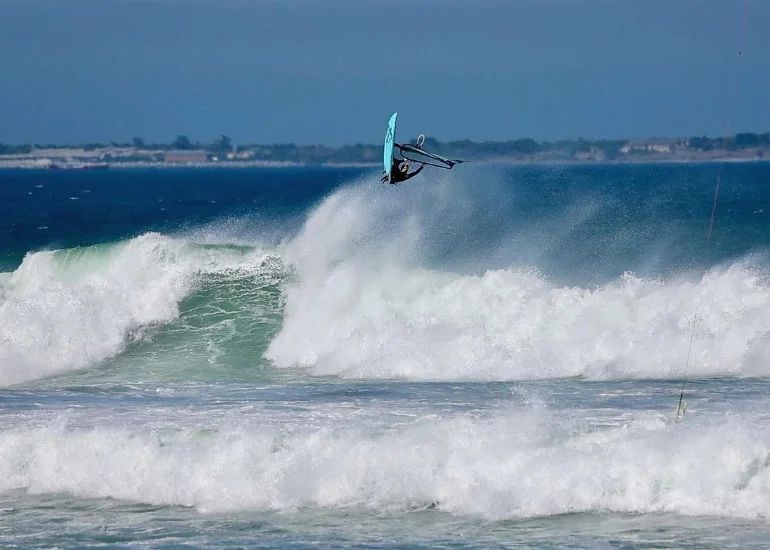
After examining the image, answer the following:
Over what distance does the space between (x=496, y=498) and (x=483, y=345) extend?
852 centimetres

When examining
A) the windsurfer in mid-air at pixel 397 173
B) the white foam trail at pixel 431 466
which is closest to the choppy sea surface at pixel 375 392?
the white foam trail at pixel 431 466

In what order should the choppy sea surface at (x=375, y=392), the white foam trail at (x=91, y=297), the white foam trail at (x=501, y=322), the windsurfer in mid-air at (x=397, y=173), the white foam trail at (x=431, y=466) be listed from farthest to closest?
A: the white foam trail at (x=91, y=297)
the white foam trail at (x=501, y=322)
the windsurfer in mid-air at (x=397, y=173)
the white foam trail at (x=431, y=466)
the choppy sea surface at (x=375, y=392)

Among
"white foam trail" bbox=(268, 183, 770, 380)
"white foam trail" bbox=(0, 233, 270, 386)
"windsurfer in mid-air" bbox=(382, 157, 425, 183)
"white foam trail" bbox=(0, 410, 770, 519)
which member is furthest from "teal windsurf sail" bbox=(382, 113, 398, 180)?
"white foam trail" bbox=(0, 233, 270, 386)

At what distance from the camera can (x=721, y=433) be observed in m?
15.2

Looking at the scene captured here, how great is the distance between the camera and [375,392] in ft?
64.7

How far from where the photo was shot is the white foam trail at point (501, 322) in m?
21.9

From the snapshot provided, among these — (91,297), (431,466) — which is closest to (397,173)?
(431,466)

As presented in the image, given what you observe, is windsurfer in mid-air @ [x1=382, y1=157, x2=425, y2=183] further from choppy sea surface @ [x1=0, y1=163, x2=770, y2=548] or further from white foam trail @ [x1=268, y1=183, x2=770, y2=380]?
white foam trail @ [x1=268, y1=183, x2=770, y2=380]

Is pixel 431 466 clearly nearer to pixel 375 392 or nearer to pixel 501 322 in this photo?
pixel 375 392

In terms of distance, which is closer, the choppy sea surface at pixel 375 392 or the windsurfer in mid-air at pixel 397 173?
the choppy sea surface at pixel 375 392

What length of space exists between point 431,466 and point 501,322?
926 centimetres

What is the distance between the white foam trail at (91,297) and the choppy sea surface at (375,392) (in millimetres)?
57

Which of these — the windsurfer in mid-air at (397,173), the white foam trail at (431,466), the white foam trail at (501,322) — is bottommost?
the white foam trail at (431,466)

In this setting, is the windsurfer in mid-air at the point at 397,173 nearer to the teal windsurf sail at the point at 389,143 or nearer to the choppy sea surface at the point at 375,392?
the teal windsurf sail at the point at 389,143
